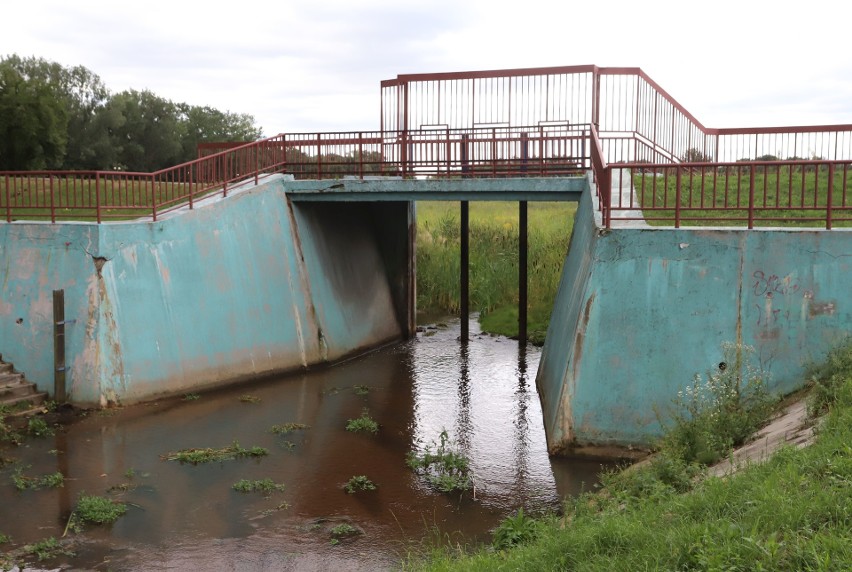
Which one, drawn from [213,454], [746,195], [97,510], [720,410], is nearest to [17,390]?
[213,454]

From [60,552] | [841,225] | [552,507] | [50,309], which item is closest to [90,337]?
[50,309]

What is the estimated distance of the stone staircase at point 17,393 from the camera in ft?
43.4

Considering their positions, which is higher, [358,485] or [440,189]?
[440,189]

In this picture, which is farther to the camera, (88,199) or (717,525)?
(88,199)

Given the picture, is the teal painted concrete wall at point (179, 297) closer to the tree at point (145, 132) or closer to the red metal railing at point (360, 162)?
the red metal railing at point (360, 162)

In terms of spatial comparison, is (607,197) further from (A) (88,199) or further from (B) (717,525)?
(A) (88,199)

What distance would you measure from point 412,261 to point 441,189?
20.9ft

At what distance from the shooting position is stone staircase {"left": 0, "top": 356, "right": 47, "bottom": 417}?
1323cm

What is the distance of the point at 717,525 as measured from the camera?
5.80 metres

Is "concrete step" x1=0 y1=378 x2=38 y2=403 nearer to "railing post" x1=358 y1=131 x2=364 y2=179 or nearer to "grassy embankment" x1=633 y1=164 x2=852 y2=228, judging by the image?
"railing post" x1=358 y1=131 x2=364 y2=179

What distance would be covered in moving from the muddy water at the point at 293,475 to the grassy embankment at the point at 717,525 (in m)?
1.50

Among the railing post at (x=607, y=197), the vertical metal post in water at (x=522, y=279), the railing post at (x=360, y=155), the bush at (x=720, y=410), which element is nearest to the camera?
the bush at (x=720, y=410)

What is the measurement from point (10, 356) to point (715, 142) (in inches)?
628

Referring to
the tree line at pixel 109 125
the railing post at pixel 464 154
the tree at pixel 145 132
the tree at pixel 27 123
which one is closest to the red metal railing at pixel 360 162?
the railing post at pixel 464 154
